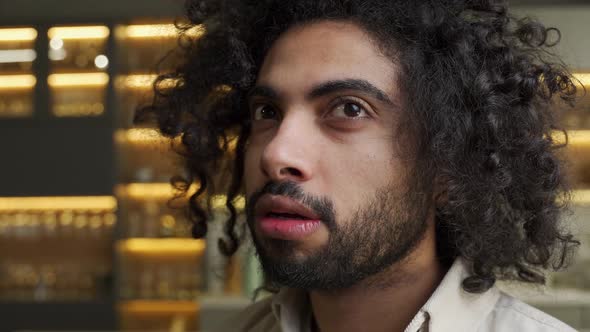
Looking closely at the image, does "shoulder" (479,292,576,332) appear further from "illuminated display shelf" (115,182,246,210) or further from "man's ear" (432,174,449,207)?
"illuminated display shelf" (115,182,246,210)

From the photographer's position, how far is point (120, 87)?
5.07m

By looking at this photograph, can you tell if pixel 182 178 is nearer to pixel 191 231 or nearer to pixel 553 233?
pixel 191 231

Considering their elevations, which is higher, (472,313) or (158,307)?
(472,313)

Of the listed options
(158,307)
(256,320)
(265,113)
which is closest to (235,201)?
(256,320)

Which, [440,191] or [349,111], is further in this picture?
[440,191]

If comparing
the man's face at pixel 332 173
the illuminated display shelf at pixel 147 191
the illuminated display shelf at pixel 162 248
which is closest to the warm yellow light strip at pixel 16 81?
the illuminated display shelf at pixel 147 191

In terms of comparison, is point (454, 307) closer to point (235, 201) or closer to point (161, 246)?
point (235, 201)

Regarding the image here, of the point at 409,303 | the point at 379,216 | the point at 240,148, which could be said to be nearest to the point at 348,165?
the point at 379,216

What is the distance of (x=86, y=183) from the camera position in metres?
5.07

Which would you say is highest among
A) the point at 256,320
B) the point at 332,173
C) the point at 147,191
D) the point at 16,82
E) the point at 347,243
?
the point at 332,173

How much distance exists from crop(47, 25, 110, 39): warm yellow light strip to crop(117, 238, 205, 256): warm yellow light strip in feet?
4.92

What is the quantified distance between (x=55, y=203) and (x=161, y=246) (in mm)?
855

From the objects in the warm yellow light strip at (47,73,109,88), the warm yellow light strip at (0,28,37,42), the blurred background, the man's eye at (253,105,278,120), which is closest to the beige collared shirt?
the man's eye at (253,105,278,120)

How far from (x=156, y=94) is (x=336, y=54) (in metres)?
0.65
